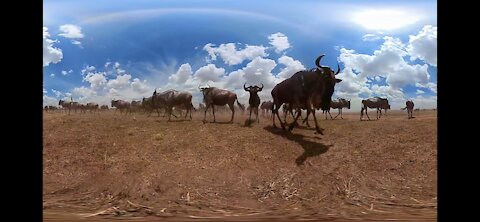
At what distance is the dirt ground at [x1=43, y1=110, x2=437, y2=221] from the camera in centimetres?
496

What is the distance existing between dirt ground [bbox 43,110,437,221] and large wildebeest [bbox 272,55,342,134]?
1.82 feet

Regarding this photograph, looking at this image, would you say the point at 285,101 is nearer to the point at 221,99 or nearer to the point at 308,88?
the point at 308,88

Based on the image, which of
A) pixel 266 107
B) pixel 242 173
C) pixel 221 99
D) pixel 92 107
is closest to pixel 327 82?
pixel 266 107

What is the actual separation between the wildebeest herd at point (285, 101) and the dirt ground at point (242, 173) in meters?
0.46

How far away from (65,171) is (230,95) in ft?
18.1

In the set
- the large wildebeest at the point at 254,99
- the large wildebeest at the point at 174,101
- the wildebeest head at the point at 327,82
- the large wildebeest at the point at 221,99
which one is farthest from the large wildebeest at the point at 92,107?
the wildebeest head at the point at 327,82

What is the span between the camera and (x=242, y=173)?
5832 millimetres
